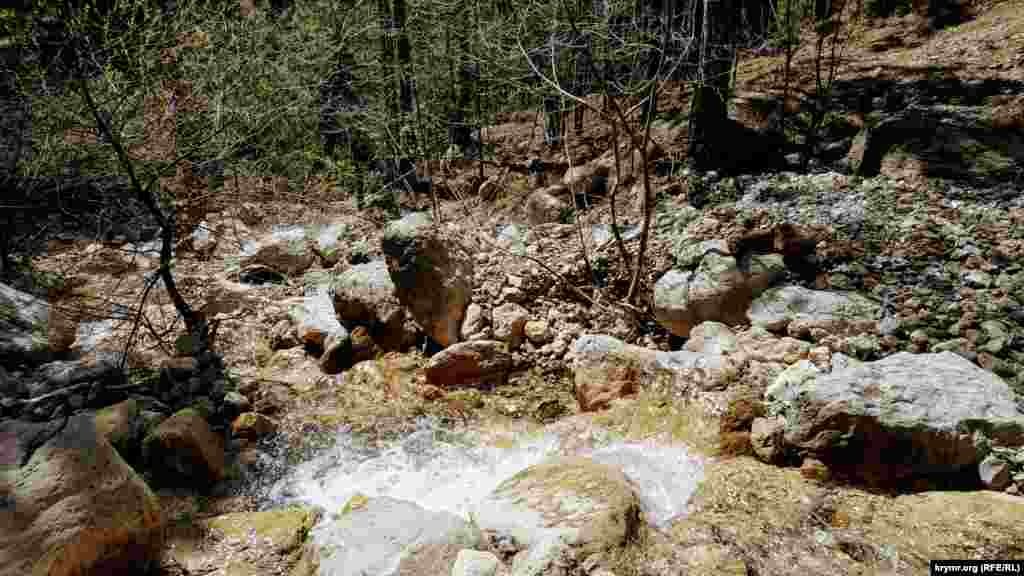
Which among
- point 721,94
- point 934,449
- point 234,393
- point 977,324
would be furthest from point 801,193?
point 234,393

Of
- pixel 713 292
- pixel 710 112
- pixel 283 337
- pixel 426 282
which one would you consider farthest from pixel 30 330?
pixel 710 112

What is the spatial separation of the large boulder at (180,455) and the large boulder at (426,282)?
1.92 meters

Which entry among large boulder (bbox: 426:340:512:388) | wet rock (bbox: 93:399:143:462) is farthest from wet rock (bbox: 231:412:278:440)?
large boulder (bbox: 426:340:512:388)

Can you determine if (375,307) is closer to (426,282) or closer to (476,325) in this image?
(426,282)

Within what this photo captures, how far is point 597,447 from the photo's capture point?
335 cm

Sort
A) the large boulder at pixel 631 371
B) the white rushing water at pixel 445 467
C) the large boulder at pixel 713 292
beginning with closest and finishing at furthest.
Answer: the white rushing water at pixel 445 467, the large boulder at pixel 631 371, the large boulder at pixel 713 292

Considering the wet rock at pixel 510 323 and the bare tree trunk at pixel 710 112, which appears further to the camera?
the bare tree trunk at pixel 710 112

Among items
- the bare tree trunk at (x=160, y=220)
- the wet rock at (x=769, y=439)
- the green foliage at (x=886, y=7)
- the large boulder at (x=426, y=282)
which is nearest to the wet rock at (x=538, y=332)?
the large boulder at (x=426, y=282)

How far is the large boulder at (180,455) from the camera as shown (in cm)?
331

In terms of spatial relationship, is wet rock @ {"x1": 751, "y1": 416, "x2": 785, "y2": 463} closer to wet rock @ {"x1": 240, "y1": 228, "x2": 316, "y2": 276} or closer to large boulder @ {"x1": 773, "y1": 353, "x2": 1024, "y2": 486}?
large boulder @ {"x1": 773, "y1": 353, "x2": 1024, "y2": 486}

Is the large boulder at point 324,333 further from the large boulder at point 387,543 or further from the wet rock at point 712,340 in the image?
the wet rock at point 712,340

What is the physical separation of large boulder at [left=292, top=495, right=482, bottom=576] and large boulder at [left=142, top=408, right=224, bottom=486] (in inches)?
43.9

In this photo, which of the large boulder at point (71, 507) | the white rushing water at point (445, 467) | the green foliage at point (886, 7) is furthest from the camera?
the green foliage at point (886, 7)

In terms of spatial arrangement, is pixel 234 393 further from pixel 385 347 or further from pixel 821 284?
pixel 821 284
